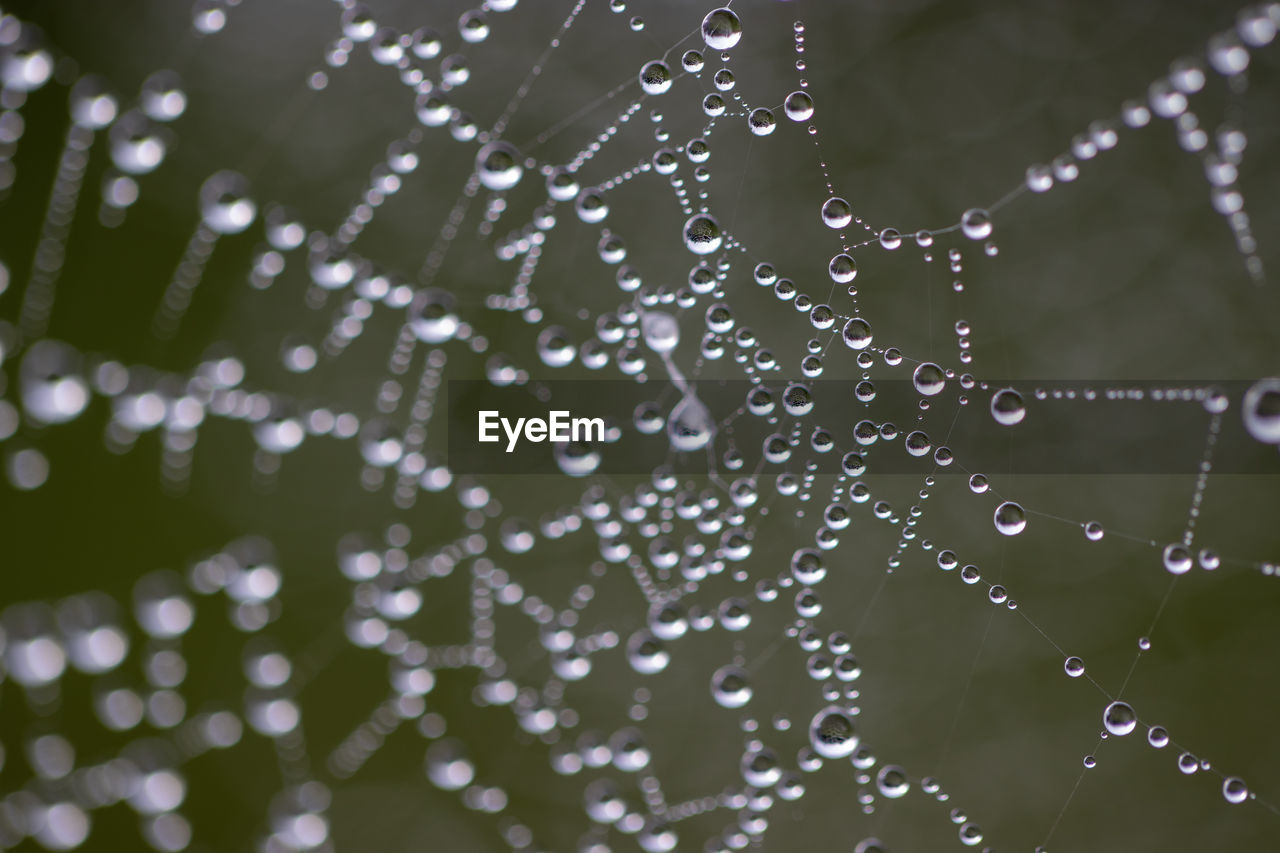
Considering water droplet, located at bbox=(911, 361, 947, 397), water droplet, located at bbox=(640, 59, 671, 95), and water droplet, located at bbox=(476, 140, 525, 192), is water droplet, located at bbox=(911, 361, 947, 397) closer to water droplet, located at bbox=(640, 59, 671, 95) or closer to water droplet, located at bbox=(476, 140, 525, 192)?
water droplet, located at bbox=(640, 59, 671, 95)

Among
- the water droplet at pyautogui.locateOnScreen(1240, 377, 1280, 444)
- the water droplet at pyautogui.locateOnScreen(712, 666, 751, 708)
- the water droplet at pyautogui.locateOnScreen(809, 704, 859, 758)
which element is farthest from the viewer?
the water droplet at pyautogui.locateOnScreen(712, 666, 751, 708)

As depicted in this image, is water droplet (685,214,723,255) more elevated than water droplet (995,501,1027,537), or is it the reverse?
water droplet (685,214,723,255)

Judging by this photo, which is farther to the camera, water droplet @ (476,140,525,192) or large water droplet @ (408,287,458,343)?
large water droplet @ (408,287,458,343)

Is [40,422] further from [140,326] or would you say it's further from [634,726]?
[634,726]

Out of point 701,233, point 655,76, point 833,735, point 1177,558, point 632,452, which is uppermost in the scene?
point 655,76

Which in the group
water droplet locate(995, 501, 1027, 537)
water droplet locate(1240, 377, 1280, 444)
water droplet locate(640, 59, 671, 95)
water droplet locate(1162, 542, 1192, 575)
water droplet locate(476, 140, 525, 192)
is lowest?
water droplet locate(995, 501, 1027, 537)

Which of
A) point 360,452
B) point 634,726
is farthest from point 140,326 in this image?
point 634,726

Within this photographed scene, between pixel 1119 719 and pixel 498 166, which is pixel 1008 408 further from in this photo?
pixel 498 166

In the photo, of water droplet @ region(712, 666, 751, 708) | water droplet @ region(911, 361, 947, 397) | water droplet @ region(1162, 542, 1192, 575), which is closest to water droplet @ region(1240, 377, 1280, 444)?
water droplet @ region(1162, 542, 1192, 575)

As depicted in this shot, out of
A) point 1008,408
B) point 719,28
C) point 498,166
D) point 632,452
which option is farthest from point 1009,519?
point 632,452
